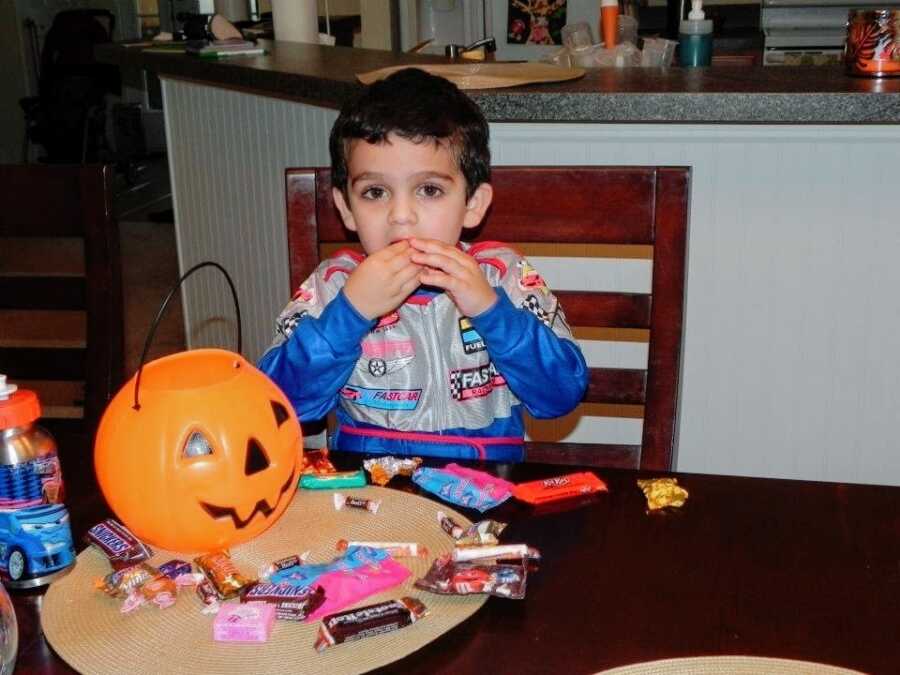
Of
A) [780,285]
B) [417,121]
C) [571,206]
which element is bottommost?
[780,285]

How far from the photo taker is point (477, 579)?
0.77m

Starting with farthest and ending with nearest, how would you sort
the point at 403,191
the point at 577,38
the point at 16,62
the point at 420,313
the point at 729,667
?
the point at 16,62 → the point at 577,38 → the point at 420,313 → the point at 403,191 → the point at 729,667

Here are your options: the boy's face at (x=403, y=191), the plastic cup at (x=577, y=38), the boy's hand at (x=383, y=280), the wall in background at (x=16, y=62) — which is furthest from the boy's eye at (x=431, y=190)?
the wall in background at (x=16, y=62)

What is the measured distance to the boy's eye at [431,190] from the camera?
1241 mm

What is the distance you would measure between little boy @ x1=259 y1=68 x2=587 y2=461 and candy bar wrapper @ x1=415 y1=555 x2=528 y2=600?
0.37m

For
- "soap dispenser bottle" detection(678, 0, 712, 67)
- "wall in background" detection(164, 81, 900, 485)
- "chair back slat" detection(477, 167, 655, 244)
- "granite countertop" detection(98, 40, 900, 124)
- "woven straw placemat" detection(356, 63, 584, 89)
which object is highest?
"soap dispenser bottle" detection(678, 0, 712, 67)

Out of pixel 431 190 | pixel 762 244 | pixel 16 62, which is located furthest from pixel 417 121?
pixel 16 62

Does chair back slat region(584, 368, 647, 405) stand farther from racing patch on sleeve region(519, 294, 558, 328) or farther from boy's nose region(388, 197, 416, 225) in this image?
boy's nose region(388, 197, 416, 225)

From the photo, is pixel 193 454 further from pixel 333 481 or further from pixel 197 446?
pixel 333 481

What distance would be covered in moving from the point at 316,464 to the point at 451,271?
25 cm

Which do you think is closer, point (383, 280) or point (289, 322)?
point (383, 280)

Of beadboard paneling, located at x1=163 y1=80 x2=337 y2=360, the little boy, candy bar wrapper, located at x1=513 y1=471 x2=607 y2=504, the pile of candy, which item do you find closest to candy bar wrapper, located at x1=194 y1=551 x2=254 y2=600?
the pile of candy

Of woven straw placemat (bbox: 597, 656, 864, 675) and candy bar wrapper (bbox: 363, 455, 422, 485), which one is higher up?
candy bar wrapper (bbox: 363, 455, 422, 485)

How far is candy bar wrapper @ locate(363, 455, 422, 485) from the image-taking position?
0.98 meters
